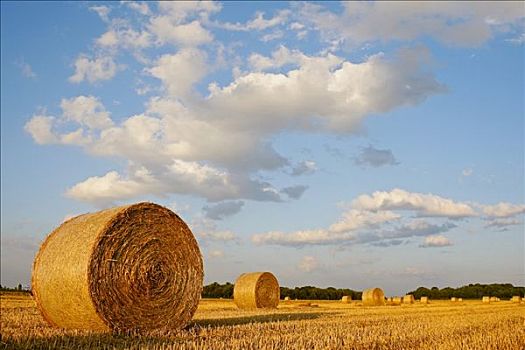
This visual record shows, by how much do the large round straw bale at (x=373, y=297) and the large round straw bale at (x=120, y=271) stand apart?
17413 millimetres

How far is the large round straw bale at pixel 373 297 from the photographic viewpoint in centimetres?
2730

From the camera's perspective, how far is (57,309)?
1011cm

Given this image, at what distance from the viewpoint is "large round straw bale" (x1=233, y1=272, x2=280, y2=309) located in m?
21.6

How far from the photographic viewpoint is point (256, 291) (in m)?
21.5

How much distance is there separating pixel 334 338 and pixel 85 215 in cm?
545

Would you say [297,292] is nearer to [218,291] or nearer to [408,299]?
[218,291]

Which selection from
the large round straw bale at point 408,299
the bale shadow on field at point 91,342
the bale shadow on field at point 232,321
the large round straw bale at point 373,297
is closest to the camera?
the bale shadow on field at point 91,342

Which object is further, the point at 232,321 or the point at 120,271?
the point at 232,321

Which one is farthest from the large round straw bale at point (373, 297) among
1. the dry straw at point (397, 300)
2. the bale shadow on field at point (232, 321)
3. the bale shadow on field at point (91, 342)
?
the bale shadow on field at point (91, 342)

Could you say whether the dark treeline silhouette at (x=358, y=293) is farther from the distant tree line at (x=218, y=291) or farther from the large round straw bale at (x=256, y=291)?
the large round straw bale at (x=256, y=291)

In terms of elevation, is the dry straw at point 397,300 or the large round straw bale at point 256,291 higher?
the large round straw bale at point 256,291

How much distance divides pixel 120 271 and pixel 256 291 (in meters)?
11.9

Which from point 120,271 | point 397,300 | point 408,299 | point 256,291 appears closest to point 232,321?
point 120,271

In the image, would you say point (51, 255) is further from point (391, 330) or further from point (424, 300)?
point (424, 300)
